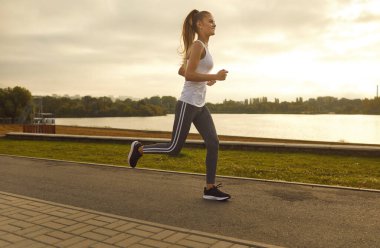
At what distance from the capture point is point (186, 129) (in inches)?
178

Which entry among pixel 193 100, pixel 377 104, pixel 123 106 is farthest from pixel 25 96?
pixel 377 104

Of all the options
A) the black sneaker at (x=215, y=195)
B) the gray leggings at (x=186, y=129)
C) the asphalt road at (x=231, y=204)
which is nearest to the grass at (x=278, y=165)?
the asphalt road at (x=231, y=204)

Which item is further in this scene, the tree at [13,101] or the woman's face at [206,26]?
the tree at [13,101]

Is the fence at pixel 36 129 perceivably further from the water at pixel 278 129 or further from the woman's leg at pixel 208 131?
the woman's leg at pixel 208 131

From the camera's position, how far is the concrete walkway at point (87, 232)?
3346 millimetres

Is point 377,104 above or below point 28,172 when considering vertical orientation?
above

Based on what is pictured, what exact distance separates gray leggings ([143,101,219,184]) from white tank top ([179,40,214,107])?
0.07 meters

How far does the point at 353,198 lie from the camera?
502 centimetres

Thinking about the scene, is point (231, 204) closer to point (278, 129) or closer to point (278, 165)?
point (278, 165)

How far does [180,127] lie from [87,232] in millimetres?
1622

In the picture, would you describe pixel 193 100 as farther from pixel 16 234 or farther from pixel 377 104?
pixel 377 104

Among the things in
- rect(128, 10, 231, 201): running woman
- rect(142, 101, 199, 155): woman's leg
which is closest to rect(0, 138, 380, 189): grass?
rect(128, 10, 231, 201): running woman

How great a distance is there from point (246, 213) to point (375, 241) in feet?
4.73

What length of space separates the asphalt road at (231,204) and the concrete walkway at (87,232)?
277mm
